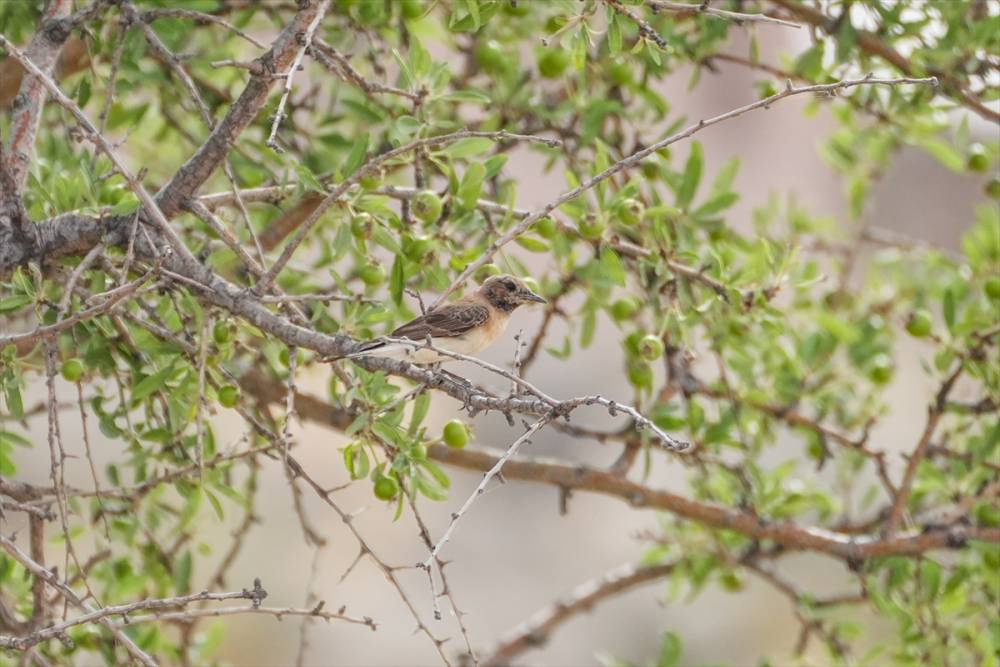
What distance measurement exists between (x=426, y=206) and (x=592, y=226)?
0.52 metres

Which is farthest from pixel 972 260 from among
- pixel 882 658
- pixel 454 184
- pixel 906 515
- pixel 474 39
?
pixel 454 184

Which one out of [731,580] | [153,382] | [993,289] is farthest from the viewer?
[731,580]

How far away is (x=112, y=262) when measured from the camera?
125 inches

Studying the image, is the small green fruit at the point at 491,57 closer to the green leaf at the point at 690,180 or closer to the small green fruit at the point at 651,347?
the green leaf at the point at 690,180

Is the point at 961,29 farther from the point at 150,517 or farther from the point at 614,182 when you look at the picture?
the point at 150,517

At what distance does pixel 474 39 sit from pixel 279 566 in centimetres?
649

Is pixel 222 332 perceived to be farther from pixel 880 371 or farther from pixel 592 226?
pixel 880 371

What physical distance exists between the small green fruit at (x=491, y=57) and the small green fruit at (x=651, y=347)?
4.25 ft

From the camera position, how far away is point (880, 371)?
4.81 metres

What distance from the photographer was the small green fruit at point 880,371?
190 inches

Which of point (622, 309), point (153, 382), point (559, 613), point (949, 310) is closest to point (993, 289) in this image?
point (949, 310)


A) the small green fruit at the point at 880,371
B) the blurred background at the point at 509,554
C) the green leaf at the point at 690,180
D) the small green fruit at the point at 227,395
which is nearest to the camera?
the small green fruit at the point at 227,395

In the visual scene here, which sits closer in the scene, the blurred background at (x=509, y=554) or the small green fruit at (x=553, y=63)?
the small green fruit at (x=553, y=63)

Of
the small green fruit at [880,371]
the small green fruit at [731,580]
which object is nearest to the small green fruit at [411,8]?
the small green fruit at [880,371]
